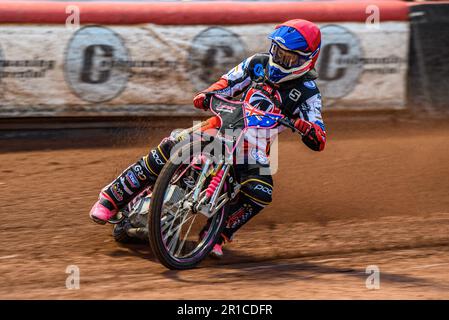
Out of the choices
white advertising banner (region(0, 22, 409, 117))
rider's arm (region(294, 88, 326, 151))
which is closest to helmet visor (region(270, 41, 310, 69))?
rider's arm (region(294, 88, 326, 151))

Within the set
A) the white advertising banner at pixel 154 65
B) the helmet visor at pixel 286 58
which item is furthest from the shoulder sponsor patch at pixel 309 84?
the white advertising banner at pixel 154 65

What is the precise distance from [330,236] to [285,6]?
451 centimetres

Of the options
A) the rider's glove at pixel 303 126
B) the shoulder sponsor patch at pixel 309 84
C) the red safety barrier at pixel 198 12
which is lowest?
the rider's glove at pixel 303 126

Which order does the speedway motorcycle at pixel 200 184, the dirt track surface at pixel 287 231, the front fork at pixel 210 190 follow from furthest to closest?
the front fork at pixel 210 190 → the speedway motorcycle at pixel 200 184 → the dirt track surface at pixel 287 231

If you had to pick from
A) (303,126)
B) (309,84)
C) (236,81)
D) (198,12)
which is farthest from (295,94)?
(198,12)

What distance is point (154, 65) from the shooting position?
9492mm

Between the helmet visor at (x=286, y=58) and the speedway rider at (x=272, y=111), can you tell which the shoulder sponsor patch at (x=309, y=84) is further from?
the helmet visor at (x=286, y=58)

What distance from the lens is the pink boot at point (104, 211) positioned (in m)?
5.62

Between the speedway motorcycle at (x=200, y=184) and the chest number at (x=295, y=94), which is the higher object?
the chest number at (x=295, y=94)

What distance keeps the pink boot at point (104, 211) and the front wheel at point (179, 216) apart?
0.58 meters

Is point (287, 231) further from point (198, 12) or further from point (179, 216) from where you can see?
point (198, 12)

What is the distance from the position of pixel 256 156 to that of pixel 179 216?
28.4 inches

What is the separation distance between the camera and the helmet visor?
555 cm

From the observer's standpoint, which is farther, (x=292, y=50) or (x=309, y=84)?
(x=309, y=84)
